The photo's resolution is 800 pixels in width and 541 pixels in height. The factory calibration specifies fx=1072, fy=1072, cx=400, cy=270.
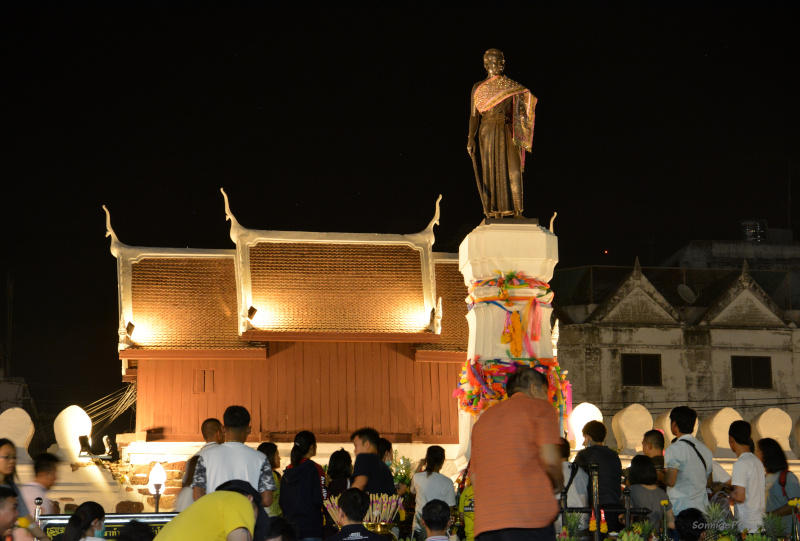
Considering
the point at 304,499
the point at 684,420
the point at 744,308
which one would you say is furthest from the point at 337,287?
the point at 744,308

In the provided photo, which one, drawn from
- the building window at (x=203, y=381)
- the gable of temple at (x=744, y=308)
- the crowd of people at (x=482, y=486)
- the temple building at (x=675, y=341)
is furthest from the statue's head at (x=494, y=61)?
the gable of temple at (x=744, y=308)

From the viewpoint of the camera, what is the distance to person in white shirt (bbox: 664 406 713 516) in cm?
816

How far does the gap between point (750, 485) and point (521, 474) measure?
3163mm

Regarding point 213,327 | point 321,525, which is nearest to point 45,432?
point 213,327

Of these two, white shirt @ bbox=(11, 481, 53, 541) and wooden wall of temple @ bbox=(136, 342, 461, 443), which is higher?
wooden wall of temple @ bbox=(136, 342, 461, 443)

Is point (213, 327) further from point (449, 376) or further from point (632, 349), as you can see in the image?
point (632, 349)

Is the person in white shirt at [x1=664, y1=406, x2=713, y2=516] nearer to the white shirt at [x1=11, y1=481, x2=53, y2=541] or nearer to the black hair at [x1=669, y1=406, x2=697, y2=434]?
the black hair at [x1=669, y1=406, x2=697, y2=434]

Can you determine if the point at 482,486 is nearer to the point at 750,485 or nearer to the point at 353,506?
the point at 353,506

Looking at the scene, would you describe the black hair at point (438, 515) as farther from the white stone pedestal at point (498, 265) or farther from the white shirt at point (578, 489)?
the white stone pedestal at point (498, 265)

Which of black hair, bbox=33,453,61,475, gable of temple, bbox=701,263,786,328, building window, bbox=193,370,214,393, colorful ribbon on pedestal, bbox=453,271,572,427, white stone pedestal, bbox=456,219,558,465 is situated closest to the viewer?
black hair, bbox=33,453,61,475

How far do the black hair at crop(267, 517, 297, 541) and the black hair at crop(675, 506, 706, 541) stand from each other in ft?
8.67

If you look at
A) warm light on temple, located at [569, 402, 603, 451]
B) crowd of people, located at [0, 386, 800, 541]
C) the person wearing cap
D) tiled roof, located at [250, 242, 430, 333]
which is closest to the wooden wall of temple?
tiled roof, located at [250, 242, 430, 333]

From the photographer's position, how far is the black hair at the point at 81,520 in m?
7.19

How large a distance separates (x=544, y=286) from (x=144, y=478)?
834 centimetres
